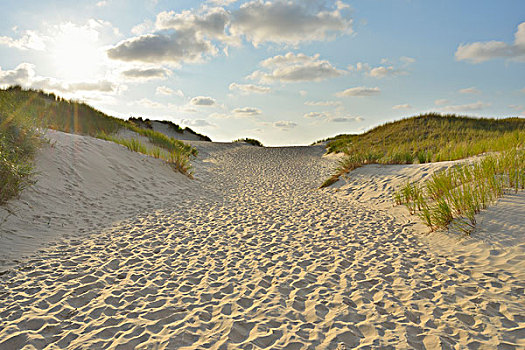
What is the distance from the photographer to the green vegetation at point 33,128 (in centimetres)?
565

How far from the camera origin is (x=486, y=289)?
3543 millimetres

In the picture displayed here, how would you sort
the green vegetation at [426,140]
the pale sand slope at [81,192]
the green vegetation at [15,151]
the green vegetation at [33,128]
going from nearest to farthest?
the pale sand slope at [81,192] < the green vegetation at [15,151] < the green vegetation at [33,128] < the green vegetation at [426,140]

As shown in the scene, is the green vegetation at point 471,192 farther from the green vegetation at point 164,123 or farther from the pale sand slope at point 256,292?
the green vegetation at point 164,123

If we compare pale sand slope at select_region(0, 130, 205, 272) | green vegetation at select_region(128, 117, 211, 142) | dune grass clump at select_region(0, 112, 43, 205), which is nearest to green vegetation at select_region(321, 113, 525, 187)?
pale sand slope at select_region(0, 130, 205, 272)

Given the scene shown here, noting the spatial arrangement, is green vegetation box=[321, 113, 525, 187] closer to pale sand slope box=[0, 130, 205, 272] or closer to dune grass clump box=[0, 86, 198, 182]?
pale sand slope box=[0, 130, 205, 272]

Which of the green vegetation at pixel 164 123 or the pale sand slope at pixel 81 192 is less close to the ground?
the green vegetation at pixel 164 123

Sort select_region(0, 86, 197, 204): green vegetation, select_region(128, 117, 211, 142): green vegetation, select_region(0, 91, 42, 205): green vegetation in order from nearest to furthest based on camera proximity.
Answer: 1. select_region(0, 91, 42, 205): green vegetation
2. select_region(0, 86, 197, 204): green vegetation
3. select_region(128, 117, 211, 142): green vegetation

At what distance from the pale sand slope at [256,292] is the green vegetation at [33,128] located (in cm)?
188

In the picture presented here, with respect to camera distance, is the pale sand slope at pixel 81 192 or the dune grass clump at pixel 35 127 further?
the dune grass clump at pixel 35 127

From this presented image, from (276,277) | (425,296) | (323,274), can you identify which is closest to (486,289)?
(425,296)

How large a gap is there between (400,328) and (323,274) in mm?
1243

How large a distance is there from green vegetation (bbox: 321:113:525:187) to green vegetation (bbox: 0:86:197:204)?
7.77 m

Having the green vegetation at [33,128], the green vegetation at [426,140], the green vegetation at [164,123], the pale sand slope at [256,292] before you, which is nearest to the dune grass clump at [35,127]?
the green vegetation at [33,128]

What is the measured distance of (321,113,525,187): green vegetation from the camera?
1103cm
